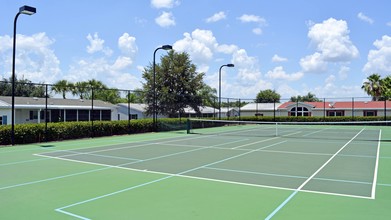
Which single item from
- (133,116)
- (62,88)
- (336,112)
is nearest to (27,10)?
(62,88)

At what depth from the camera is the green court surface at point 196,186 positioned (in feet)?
16.9

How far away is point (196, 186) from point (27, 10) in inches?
434

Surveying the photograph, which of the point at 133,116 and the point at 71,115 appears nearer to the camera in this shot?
the point at 71,115

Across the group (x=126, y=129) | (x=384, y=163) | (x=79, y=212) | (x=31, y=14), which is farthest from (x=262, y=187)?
(x=126, y=129)

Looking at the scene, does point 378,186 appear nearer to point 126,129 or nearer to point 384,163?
point 384,163

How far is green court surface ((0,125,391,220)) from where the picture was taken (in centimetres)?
515

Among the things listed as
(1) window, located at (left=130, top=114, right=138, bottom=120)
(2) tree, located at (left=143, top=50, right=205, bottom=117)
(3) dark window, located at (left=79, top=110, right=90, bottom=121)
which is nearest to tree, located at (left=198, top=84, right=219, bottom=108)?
(2) tree, located at (left=143, top=50, right=205, bottom=117)

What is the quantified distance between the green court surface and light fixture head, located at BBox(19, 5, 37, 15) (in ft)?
19.6

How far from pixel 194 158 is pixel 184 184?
385 cm

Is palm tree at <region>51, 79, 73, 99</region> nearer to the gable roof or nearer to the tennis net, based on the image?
the gable roof

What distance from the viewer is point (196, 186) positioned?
684 centimetres

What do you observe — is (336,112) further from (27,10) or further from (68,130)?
(27,10)

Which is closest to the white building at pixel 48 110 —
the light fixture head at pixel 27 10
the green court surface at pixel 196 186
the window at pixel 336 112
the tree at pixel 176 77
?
the tree at pixel 176 77

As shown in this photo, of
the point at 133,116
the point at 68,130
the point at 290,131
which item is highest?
the point at 133,116
